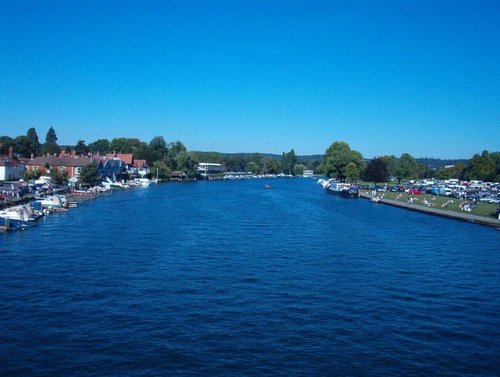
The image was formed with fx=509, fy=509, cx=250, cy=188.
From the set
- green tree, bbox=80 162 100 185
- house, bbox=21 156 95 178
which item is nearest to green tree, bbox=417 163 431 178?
house, bbox=21 156 95 178

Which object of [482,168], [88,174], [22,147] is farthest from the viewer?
[482,168]

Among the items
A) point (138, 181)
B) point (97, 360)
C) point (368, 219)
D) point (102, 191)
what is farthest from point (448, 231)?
point (138, 181)

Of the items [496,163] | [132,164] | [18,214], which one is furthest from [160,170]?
[18,214]

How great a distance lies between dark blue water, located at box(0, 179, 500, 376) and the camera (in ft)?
50.0

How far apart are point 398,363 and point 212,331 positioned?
612cm

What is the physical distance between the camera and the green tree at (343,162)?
125 m

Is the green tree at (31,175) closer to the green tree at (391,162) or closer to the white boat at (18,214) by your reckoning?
the white boat at (18,214)

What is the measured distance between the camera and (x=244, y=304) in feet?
67.2

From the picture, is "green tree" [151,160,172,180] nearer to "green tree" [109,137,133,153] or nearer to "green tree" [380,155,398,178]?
"green tree" [109,137,133,153]

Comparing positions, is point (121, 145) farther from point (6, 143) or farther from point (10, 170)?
point (10, 170)

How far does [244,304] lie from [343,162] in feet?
365

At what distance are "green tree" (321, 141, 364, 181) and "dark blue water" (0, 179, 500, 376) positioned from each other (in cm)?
8597

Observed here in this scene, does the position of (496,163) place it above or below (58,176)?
above

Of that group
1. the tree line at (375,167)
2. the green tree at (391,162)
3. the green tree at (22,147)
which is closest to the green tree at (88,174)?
the green tree at (22,147)
